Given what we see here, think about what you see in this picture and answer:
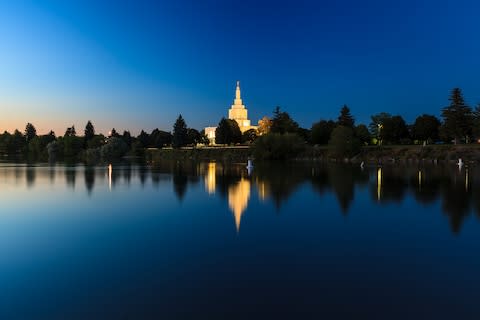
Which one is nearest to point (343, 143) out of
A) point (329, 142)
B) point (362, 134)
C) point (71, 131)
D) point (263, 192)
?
point (329, 142)

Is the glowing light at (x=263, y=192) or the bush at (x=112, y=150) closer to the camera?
the glowing light at (x=263, y=192)

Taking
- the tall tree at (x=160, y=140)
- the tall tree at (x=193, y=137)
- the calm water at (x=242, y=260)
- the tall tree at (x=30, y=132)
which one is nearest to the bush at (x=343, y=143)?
the calm water at (x=242, y=260)

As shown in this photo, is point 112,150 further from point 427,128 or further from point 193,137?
point 427,128

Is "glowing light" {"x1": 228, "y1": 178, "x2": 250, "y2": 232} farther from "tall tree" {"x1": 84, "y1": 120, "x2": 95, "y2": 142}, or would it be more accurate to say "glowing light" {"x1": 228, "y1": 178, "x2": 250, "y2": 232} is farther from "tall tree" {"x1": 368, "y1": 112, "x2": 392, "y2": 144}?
"tall tree" {"x1": 84, "y1": 120, "x2": 95, "y2": 142}

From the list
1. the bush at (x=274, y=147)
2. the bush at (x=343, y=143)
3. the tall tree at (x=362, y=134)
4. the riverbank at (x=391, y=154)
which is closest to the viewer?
the riverbank at (x=391, y=154)

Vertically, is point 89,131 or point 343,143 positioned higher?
point 89,131

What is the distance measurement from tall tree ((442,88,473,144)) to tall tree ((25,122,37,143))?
156734 millimetres

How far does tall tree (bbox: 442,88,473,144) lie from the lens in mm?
69750

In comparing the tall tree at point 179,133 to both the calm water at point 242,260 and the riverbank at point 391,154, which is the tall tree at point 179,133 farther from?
the calm water at point 242,260

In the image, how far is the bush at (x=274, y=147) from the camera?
82.2 meters

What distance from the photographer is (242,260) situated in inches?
436

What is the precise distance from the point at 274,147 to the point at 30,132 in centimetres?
13071

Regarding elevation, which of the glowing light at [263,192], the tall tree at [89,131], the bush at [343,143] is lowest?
the glowing light at [263,192]

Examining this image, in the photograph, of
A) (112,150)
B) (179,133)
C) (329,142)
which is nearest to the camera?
(329,142)
